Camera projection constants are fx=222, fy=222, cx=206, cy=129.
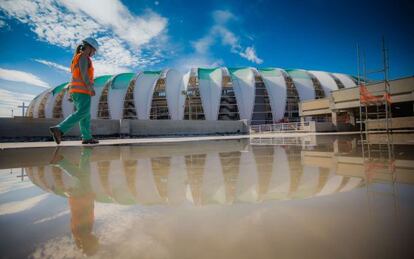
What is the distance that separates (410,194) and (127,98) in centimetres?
4401

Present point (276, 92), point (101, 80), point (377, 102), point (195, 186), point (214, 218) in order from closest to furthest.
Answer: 1. point (214, 218)
2. point (195, 186)
3. point (377, 102)
4. point (276, 92)
5. point (101, 80)

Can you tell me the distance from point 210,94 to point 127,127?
939 inches

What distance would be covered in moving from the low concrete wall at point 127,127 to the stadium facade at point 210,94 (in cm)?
1580

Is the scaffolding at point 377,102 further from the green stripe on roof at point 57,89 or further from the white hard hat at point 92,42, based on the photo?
the green stripe on roof at point 57,89

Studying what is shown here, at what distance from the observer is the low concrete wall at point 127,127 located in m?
12.7

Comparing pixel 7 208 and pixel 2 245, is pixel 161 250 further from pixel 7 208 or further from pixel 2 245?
pixel 7 208

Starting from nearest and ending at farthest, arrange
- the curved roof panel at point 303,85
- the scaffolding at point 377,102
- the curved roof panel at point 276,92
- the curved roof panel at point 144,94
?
the scaffolding at point 377,102 → the curved roof panel at point 144,94 → the curved roof panel at point 276,92 → the curved roof panel at point 303,85

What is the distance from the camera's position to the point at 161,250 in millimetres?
925

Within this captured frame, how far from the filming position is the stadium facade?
129ft

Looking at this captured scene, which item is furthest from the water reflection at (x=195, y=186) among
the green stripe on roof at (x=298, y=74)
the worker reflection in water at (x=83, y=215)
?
the green stripe on roof at (x=298, y=74)

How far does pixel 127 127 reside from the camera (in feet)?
56.6

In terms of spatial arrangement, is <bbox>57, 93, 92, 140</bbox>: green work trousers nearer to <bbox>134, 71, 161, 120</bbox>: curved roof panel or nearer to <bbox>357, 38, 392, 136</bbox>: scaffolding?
<bbox>357, 38, 392, 136</bbox>: scaffolding

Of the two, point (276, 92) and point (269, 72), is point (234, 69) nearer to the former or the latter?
point (269, 72)

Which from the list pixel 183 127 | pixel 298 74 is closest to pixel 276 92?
pixel 298 74
